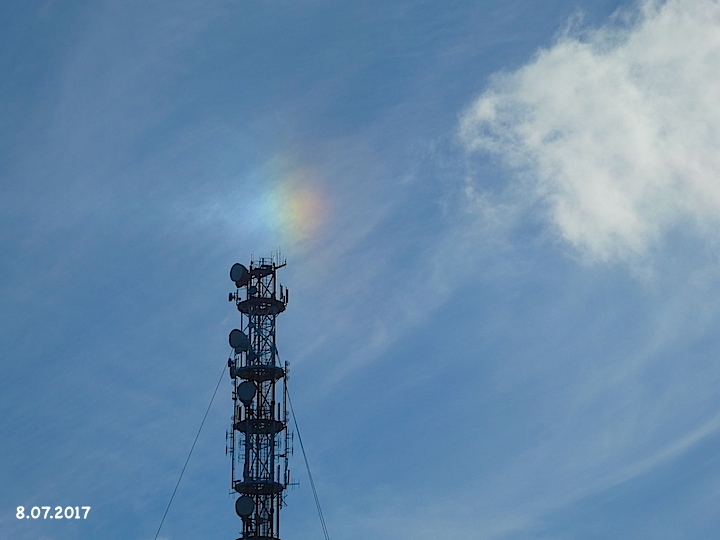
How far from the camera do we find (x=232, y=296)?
130 m

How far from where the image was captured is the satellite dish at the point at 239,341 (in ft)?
413

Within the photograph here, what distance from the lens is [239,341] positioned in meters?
126

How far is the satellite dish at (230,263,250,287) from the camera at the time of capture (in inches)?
5079

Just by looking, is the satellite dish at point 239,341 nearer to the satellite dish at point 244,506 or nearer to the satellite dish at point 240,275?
the satellite dish at point 240,275

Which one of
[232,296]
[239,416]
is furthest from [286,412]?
[232,296]

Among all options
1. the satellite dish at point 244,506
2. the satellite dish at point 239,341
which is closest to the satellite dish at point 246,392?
the satellite dish at point 239,341

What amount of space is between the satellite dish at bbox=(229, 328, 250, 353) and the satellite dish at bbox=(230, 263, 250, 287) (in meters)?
5.22

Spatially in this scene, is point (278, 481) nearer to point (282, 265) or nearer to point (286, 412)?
point (286, 412)

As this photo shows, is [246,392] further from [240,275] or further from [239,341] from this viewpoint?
[240,275]

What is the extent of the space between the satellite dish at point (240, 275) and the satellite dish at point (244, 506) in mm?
19731

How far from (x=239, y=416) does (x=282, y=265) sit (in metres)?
14.6

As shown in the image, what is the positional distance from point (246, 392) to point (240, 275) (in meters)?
11.2

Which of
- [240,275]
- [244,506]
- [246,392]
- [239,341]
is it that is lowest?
[244,506]

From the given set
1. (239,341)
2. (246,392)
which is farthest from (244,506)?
(239,341)
